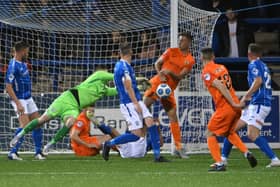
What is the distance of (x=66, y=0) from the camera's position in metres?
20.6

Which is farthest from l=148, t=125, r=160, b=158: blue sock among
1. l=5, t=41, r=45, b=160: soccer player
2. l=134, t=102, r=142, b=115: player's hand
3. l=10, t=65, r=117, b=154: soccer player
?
l=5, t=41, r=45, b=160: soccer player

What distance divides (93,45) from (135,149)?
144 inches

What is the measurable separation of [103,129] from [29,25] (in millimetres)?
2670

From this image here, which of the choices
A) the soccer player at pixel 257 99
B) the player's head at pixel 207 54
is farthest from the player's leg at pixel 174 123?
the player's head at pixel 207 54

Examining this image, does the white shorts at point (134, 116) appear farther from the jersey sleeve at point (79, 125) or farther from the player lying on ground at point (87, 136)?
the jersey sleeve at point (79, 125)

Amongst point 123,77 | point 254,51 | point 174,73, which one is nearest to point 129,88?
point 123,77

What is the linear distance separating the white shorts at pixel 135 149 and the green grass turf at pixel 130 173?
162 mm

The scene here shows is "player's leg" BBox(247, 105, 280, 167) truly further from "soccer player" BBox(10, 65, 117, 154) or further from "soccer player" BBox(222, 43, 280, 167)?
"soccer player" BBox(10, 65, 117, 154)

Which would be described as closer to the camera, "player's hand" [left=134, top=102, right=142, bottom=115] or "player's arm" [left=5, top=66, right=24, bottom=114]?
"player's hand" [left=134, top=102, right=142, bottom=115]

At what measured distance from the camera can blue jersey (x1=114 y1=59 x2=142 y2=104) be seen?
1534 cm

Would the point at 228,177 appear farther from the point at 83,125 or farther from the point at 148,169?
the point at 83,125

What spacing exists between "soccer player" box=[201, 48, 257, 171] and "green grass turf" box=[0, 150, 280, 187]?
28 cm

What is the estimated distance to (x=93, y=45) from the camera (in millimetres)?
19734

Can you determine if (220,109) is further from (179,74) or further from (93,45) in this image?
(93,45)
